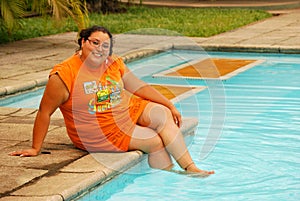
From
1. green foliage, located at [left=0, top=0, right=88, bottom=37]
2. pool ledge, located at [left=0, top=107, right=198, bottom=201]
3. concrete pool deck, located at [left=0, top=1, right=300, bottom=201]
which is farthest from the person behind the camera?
green foliage, located at [left=0, top=0, right=88, bottom=37]

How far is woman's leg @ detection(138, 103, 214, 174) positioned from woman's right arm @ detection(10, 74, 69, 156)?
626mm

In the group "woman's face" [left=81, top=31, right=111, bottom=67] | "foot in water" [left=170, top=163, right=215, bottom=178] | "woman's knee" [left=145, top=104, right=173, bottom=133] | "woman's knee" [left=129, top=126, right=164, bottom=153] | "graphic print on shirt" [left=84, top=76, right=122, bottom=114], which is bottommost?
"foot in water" [left=170, top=163, right=215, bottom=178]

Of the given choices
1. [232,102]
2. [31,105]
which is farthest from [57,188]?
[232,102]

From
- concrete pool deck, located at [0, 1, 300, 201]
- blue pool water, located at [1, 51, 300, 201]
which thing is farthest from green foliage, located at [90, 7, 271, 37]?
blue pool water, located at [1, 51, 300, 201]

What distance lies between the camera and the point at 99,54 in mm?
5258

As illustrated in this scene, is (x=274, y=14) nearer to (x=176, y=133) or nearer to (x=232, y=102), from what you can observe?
(x=232, y=102)

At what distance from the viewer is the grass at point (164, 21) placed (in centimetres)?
1272

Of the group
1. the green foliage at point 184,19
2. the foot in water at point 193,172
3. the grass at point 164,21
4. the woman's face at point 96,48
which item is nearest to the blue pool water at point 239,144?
the foot in water at point 193,172

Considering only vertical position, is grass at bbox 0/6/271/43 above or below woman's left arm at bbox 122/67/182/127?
below

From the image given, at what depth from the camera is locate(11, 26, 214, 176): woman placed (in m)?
5.21

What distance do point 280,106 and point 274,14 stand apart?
326 inches

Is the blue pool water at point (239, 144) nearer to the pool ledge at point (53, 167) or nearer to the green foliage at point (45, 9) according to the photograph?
the pool ledge at point (53, 167)

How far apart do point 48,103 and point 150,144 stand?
754 millimetres

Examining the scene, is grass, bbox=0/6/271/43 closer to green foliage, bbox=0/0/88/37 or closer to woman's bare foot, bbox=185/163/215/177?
green foliage, bbox=0/0/88/37
